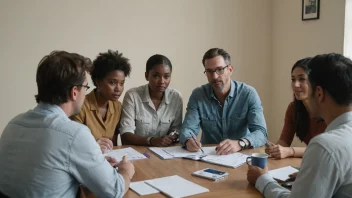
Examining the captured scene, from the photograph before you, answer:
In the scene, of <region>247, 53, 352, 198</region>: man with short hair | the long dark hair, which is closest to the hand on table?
the long dark hair

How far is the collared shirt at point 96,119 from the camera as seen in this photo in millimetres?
2271

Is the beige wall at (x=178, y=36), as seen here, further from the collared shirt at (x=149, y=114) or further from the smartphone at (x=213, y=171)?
the smartphone at (x=213, y=171)

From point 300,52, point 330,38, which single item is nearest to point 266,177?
point 330,38

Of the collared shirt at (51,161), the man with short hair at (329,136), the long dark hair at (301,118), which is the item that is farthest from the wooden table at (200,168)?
the long dark hair at (301,118)

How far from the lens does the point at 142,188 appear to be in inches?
55.2

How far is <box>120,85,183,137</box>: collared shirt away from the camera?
2496 millimetres

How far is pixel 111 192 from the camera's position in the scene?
4.22ft

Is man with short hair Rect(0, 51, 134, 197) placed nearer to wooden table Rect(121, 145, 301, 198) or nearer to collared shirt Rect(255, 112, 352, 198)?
wooden table Rect(121, 145, 301, 198)

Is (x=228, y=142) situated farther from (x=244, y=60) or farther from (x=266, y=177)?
(x=244, y=60)

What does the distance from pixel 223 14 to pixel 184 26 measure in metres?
0.50

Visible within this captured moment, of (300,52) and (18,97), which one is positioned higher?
(300,52)

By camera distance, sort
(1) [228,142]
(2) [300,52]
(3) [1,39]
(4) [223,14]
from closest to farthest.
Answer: (1) [228,142]
(3) [1,39]
(2) [300,52]
(4) [223,14]

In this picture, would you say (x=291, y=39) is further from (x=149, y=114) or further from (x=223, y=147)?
(x=223, y=147)

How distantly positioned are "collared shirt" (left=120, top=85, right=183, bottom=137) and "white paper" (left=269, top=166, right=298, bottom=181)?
1.03 metres
